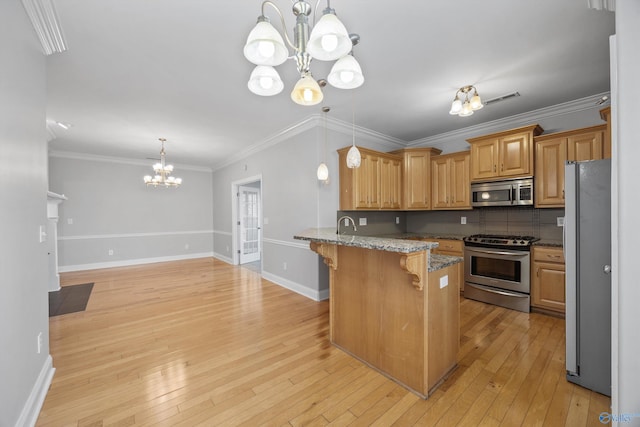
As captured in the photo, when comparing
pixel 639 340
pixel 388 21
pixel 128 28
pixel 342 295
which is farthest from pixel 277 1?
pixel 639 340

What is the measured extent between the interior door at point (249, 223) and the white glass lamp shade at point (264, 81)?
17.8 feet

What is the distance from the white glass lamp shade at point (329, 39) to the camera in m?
1.09

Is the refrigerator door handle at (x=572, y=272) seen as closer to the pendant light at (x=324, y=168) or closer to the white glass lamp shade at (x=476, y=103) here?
the white glass lamp shade at (x=476, y=103)

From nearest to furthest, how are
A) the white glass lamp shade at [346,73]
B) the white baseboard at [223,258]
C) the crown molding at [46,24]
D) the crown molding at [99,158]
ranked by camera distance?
the white glass lamp shade at [346,73] < the crown molding at [46,24] < the crown molding at [99,158] < the white baseboard at [223,258]

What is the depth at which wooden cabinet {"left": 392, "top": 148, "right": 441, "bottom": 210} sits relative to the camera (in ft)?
15.1

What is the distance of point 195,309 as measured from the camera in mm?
3594

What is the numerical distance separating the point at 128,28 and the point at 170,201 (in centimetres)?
596

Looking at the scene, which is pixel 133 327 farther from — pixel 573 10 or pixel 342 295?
pixel 573 10

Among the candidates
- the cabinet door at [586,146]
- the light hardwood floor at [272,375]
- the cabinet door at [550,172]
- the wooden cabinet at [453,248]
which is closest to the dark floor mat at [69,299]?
the light hardwood floor at [272,375]

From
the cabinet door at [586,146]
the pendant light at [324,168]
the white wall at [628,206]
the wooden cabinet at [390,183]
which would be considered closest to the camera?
the white wall at [628,206]

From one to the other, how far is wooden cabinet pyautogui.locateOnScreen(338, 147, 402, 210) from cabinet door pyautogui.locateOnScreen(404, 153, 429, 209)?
0.20 meters

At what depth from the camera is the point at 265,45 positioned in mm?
1206

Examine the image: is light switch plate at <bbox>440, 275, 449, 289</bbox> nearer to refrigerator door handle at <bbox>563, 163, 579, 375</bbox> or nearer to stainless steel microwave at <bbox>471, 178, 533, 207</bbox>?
refrigerator door handle at <bbox>563, 163, 579, 375</bbox>

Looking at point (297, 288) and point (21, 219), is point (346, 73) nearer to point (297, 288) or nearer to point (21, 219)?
point (21, 219)
